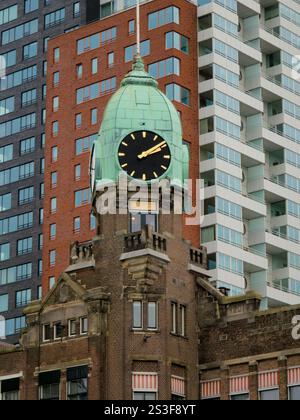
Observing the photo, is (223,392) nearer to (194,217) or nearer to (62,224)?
(194,217)

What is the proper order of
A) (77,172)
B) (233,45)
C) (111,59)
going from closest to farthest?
(233,45)
(111,59)
(77,172)

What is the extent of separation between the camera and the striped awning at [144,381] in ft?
266

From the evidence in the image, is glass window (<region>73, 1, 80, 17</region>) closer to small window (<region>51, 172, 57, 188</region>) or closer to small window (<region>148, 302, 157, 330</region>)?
small window (<region>51, 172, 57, 188</region>)

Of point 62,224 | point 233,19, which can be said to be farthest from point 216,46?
point 62,224

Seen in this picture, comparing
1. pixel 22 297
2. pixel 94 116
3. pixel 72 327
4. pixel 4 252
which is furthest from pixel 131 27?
pixel 72 327

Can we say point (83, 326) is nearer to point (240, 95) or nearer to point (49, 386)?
point (49, 386)

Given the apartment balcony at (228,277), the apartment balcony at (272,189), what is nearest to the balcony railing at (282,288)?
the apartment balcony at (228,277)

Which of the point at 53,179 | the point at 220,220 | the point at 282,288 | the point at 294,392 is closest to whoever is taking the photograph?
the point at 294,392

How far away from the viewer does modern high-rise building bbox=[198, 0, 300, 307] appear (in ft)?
497

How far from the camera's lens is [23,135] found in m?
190

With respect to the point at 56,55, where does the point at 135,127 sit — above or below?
below

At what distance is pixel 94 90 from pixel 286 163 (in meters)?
22.4

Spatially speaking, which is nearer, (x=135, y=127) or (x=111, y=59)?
(x=135, y=127)

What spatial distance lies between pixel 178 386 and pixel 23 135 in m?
111
